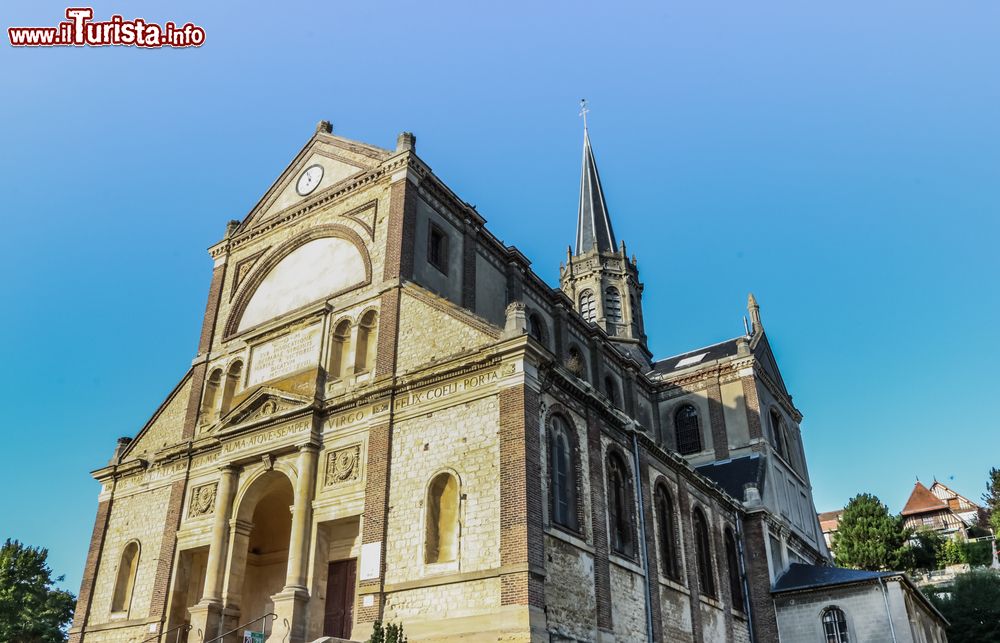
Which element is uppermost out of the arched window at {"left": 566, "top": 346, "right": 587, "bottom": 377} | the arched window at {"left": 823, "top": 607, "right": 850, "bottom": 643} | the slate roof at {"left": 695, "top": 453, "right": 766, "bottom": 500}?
the arched window at {"left": 566, "top": 346, "right": 587, "bottom": 377}

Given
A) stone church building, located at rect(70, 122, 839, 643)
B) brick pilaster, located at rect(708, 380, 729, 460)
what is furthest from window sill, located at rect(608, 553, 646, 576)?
brick pilaster, located at rect(708, 380, 729, 460)

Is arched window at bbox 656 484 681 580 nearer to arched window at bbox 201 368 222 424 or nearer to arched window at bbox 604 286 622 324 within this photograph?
arched window at bbox 201 368 222 424

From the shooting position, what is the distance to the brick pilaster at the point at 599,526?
17750 millimetres

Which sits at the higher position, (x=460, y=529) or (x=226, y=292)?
(x=226, y=292)

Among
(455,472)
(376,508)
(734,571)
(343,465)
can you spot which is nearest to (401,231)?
(343,465)

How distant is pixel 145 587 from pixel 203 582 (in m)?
1.66

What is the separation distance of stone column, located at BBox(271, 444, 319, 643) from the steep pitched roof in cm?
7589

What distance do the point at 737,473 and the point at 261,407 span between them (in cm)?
1902

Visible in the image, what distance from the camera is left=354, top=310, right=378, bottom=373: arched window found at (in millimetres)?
21016

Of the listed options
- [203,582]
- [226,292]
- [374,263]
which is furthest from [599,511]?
[226,292]

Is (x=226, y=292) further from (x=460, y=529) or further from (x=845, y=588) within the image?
(x=845, y=588)

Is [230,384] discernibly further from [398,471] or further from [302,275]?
[398,471]

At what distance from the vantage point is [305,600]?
1833cm

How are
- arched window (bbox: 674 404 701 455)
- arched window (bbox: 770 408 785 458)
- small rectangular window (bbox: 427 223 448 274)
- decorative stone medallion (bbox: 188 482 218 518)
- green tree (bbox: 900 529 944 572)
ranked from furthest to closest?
green tree (bbox: 900 529 944 572) < arched window (bbox: 770 408 785 458) < arched window (bbox: 674 404 701 455) < small rectangular window (bbox: 427 223 448 274) < decorative stone medallion (bbox: 188 482 218 518)
